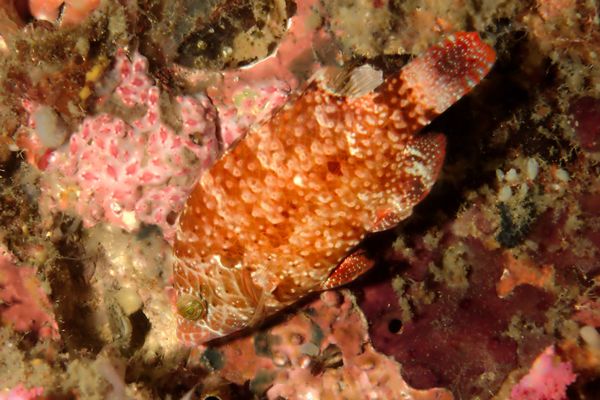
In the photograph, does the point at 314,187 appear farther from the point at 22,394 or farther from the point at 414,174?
the point at 22,394

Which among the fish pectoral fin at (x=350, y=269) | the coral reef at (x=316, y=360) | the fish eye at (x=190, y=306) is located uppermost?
the fish pectoral fin at (x=350, y=269)

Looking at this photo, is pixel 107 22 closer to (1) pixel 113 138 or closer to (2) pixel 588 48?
(1) pixel 113 138

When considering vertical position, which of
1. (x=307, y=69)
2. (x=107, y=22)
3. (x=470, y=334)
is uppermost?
(x=107, y=22)

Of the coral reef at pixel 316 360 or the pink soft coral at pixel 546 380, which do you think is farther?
the coral reef at pixel 316 360

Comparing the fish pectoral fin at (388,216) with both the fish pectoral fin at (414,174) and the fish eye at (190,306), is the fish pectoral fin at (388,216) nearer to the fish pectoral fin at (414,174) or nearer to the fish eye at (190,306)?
the fish pectoral fin at (414,174)

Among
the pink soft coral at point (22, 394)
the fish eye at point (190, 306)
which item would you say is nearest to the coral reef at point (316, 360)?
the fish eye at point (190, 306)

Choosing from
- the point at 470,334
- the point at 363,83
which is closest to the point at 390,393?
the point at 470,334

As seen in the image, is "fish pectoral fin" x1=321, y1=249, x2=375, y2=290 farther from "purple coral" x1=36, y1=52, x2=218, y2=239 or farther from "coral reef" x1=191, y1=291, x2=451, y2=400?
"purple coral" x1=36, y1=52, x2=218, y2=239
